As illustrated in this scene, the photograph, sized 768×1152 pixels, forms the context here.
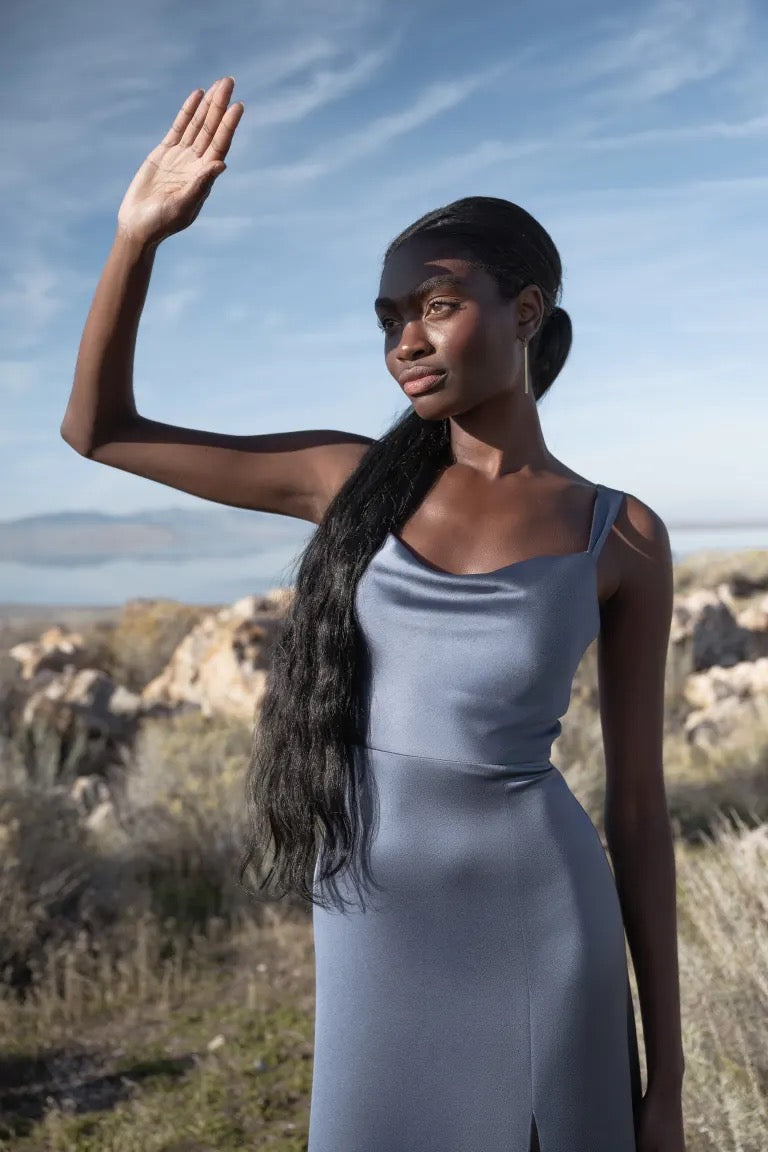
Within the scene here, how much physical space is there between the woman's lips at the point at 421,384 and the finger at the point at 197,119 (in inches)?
19.2

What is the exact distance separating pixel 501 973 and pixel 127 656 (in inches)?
440

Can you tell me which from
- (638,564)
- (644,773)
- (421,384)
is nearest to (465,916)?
(644,773)

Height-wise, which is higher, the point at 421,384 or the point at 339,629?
the point at 421,384

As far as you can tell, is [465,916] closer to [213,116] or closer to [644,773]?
[644,773]

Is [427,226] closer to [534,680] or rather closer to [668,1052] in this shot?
[534,680]

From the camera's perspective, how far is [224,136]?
1684 mm

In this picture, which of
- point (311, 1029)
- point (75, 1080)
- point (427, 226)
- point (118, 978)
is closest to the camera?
point (427, 226)

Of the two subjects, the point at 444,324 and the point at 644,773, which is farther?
the point at 644,773

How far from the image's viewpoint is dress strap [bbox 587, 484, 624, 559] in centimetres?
174

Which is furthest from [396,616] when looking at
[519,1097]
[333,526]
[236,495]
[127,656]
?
[127,656]

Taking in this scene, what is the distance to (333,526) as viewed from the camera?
1761mm

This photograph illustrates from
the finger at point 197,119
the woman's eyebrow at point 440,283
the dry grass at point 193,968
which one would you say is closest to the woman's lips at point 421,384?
the woman's eyebrow at point 440,283

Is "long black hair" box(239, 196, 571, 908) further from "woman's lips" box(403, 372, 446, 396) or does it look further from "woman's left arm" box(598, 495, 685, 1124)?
"woman's left arm" box(598, 495, 685, 1124)

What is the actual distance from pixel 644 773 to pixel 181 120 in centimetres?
122
